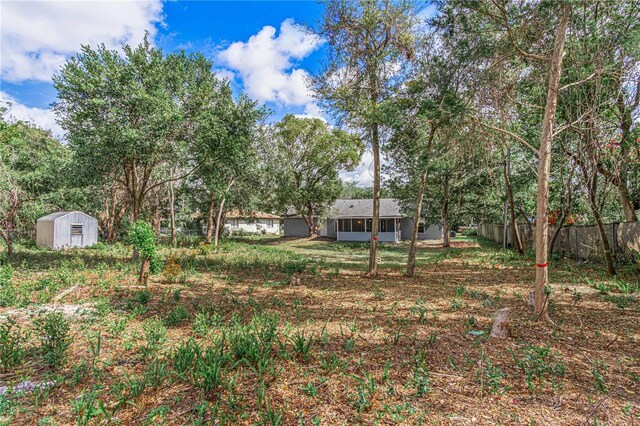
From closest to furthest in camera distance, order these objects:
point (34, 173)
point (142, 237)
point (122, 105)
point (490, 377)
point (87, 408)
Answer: point (87, 408) → point (490, 377) → point (142, 237) → point (122, 105) → point (34, 173)

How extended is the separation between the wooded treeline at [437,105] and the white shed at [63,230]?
2830 millimetres

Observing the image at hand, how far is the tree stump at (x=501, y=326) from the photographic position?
169 inches

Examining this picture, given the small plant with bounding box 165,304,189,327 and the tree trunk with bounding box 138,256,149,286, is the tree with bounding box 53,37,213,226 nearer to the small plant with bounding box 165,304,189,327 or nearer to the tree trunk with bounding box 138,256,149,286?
the tree trunk with bounding box 138,256,149,286

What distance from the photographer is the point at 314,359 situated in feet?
11.5

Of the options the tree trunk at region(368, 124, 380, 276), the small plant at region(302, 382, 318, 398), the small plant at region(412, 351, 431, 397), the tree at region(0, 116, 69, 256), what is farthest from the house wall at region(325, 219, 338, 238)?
the small plant at region(302, 382, 318, 398)

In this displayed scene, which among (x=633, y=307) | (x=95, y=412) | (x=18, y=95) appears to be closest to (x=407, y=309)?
(x=633, y=307)

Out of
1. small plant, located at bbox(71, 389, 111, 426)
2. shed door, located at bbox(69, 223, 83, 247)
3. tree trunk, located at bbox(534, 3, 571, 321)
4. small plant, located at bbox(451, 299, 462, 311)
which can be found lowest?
small plant, located at bbox(451, 299, 462, 311)

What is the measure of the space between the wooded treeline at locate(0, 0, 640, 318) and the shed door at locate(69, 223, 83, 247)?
313 cm

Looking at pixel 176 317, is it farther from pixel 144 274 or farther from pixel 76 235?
pixel 76 235

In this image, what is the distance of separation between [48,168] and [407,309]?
21666mm

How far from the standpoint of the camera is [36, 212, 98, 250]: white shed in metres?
16.3

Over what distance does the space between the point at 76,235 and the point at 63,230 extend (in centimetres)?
93

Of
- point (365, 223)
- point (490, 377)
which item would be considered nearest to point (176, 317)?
point (490, 377)

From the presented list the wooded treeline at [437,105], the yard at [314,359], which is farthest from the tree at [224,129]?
the yard at [314,359]
